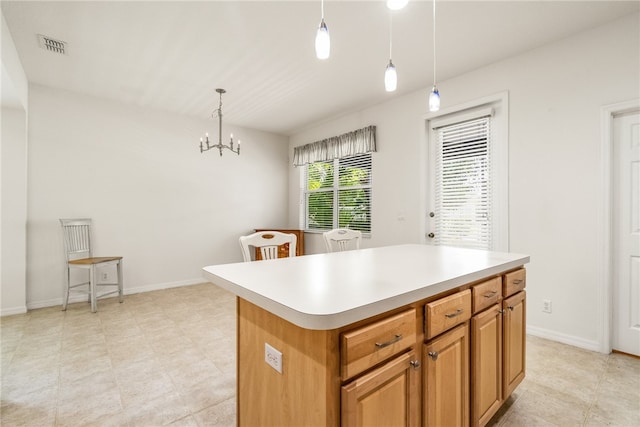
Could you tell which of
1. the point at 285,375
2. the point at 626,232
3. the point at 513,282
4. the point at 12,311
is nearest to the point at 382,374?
the point at 285,375

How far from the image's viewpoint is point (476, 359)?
1.35 m

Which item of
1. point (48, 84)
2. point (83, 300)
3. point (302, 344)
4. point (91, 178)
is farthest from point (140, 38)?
point (83, 300)

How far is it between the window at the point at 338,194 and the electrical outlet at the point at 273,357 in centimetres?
343

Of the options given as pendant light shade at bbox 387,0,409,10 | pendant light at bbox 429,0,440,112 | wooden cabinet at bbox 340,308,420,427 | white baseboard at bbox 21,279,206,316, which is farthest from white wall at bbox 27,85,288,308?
wooden cabinet at bbox 340,308,420,427

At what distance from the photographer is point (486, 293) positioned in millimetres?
1425

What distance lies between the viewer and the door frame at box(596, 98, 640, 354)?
238 centimetres

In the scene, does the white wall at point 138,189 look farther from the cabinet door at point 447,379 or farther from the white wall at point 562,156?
the cabinet door at point 447,379

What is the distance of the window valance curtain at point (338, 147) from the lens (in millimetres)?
4199

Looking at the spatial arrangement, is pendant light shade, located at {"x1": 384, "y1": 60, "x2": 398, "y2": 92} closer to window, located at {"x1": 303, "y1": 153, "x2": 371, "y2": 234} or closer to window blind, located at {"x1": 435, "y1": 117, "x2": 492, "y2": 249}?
window blind, located at {"x1": 435, "y1": 117, "x2": 492, "y2": 249}

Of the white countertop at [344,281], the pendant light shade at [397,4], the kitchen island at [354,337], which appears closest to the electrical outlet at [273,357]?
the kitchen island at [354,337]

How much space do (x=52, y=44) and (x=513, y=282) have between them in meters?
4.06

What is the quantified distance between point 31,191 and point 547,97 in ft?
18.1

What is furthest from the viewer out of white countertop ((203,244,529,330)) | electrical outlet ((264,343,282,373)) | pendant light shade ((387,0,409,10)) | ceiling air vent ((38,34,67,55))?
ceiling air vent ((38,34,67,55))

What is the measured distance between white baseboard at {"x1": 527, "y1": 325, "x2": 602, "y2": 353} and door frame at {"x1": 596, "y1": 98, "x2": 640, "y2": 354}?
0.16ft
